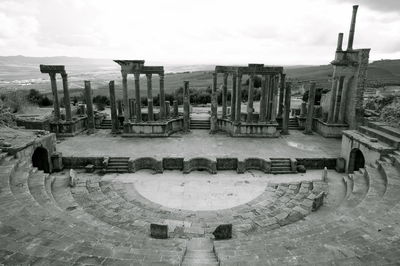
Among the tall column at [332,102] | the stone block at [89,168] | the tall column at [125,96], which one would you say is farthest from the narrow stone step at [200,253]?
the tall column at [332,102]

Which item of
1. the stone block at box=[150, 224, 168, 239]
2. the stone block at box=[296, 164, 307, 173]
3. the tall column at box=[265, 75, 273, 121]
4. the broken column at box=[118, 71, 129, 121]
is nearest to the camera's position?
the stone block at box=[150, 224, 168, 239]

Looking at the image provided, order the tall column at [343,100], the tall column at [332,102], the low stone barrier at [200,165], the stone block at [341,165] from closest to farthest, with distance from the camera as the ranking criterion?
1. the low stone barrier at [200,165]
2. the stone block at [341,165]
3. the tall column at [343,100]
4. the tall column at [332,102]

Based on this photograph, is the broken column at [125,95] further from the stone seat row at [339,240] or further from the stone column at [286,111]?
the stone seat row at [339,240]

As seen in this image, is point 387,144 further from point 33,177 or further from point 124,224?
point 33,177

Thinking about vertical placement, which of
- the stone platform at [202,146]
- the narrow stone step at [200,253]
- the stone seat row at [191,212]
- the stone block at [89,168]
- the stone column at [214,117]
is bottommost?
the stone seat row at [191,212]

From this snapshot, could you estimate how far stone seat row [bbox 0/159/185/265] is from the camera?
732 centimetres

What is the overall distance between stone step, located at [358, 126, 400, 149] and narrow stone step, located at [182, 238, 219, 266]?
11.7 meters

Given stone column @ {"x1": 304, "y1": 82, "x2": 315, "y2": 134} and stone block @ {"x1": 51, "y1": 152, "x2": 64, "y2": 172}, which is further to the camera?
stone column @ {"x1": 304, "y1": 82, "x2": 315, "y2": 134}

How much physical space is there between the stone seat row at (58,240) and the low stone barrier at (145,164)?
→ 18.5 ft

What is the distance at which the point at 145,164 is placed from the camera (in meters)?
17.8

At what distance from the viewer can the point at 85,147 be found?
20219mm

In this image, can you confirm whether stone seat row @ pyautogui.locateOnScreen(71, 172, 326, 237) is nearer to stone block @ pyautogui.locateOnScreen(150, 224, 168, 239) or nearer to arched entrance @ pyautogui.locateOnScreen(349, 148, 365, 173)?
stone block @ pyautogui.locateOnScreen(150, 224, 168, 239)

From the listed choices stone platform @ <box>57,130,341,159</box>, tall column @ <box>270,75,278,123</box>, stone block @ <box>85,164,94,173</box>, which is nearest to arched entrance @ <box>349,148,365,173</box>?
stone platform @ <box>57,130,341,159</box>

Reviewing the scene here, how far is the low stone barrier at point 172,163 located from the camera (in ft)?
57.3
